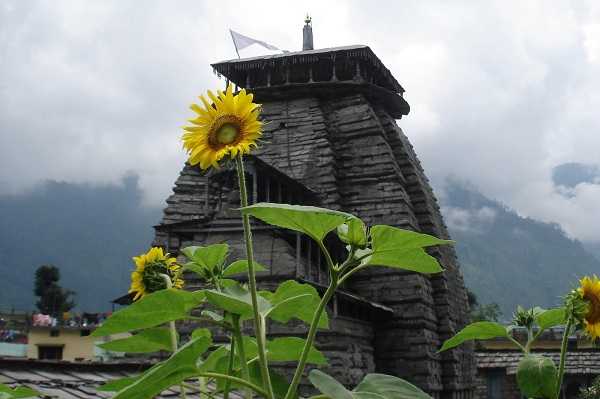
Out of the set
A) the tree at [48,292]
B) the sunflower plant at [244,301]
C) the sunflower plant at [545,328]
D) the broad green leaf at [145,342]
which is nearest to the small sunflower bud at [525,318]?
the sunflower plant at [545,328]

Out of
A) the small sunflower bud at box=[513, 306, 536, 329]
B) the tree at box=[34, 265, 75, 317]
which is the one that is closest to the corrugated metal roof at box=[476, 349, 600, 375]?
the small sunflower bud at box=[513, 306, 536, 329]

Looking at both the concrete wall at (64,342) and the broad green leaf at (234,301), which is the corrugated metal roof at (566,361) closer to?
the concrete wall at (64,342)

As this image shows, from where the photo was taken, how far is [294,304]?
1427mm

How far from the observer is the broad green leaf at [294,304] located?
1395 mm

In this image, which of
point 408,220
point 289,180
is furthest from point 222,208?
point 408,220

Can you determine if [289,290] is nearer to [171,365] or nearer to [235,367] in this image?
[235,367]

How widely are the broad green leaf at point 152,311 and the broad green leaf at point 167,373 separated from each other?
0.12 metres

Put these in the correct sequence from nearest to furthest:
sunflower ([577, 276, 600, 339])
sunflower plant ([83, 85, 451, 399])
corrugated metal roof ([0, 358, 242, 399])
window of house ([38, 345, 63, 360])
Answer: sunflower plant ([83, 85, 451, 399]) → sunflower ([577, 276, 600, 339]) → corrugated metal roof ([0, 358, 242, 399]) → window of house ([38, 345, 63, 360])

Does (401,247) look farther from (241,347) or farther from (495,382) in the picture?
(495,382)

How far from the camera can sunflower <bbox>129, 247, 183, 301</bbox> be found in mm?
1817

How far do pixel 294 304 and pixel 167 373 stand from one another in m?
0.40

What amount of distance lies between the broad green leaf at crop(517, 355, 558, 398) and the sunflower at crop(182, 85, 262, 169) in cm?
79

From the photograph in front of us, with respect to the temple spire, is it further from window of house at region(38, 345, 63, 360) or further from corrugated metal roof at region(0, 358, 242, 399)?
window of house at region(38, 345, 63, 360)

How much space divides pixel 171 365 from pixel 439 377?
17.8 metres
